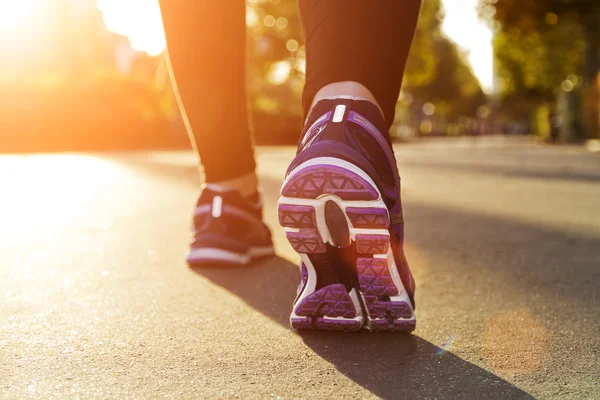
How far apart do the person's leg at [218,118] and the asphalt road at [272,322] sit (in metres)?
0.11

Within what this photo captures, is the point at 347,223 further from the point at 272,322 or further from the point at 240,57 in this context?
the point at 240,57

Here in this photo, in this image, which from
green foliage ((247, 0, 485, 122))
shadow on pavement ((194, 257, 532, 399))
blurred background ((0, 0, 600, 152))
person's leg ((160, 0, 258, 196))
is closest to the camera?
shadow on pavement ((194, 257, 532, 399))

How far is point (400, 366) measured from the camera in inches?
45.6

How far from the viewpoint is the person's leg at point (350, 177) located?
1.22m

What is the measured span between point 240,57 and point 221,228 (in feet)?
1.60

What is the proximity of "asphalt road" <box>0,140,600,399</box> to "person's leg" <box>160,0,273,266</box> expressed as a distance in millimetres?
113

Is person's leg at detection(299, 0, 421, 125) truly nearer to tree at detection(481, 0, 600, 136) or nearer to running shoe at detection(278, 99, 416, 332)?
running shoe at detection(278, 99, 416, 332)

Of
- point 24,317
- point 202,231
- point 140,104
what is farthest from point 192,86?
point 140,104

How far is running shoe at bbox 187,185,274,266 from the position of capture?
80.9 inches

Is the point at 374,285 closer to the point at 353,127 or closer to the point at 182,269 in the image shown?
the point at 353,127

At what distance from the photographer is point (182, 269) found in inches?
82.5

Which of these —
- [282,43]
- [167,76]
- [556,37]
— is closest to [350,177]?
[167,76]

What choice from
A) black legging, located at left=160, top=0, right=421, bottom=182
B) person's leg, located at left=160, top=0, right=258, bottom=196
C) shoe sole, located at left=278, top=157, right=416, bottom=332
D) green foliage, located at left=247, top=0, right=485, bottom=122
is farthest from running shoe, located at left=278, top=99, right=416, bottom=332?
green foliage, located at left=247, top=0, right=485, bottom=122

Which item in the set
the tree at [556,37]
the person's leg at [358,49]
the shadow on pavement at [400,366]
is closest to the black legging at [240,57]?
the person's leg at [358,49]
